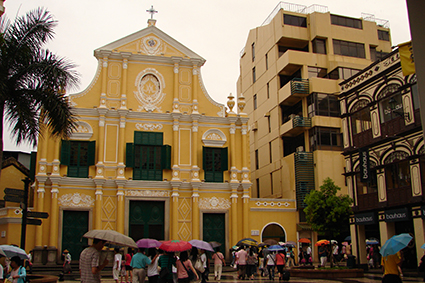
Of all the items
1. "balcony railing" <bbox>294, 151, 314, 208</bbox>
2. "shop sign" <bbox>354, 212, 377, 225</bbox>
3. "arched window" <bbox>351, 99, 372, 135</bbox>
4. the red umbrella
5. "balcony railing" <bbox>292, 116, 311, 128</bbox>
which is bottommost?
the red umbrella

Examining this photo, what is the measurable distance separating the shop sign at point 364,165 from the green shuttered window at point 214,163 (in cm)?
903

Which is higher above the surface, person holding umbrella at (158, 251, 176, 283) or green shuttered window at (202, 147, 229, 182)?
green shuttered window at (202, 147, 229, 182)

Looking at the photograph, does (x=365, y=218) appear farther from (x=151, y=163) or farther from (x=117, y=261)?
(x=117, y=261)

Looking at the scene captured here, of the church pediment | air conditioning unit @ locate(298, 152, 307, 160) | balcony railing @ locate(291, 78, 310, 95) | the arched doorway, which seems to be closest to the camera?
the church pediment

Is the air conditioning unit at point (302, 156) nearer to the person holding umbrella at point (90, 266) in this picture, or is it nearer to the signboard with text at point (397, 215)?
the signboard with text at point (397, 215)

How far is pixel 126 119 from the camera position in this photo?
2877 cm

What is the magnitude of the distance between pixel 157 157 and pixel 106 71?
668 centimetres

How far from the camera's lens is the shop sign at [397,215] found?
2141 centimetres

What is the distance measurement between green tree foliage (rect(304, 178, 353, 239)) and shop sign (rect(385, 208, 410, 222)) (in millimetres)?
2089

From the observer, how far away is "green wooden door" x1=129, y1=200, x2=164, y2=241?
27.7 m

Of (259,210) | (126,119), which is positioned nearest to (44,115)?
(126,119)

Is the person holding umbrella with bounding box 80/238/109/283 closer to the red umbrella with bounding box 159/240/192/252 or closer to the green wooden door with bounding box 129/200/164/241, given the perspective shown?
the red umbrella with bounding box 159/240/192/252

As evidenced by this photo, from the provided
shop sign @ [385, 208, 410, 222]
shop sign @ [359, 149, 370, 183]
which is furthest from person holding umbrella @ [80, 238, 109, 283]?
shop sign @ [359, 149, 370, 183]

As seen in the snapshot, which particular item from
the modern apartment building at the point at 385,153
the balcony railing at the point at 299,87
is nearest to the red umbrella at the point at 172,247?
the modern apartment building at the point at 385,153
